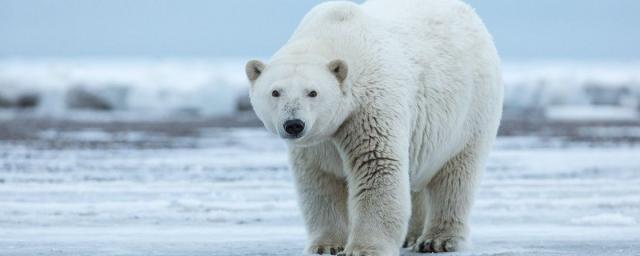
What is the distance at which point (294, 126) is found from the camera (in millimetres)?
4844

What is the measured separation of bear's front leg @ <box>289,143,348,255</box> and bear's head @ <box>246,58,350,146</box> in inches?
9.9

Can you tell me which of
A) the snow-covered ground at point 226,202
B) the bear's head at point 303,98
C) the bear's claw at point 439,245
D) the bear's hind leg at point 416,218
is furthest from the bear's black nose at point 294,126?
the bear's hind leg at point 416,218

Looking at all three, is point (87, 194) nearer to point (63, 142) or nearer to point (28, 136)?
point (63, 142)

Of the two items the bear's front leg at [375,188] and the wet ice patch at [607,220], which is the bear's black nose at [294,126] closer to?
the bear's front leg at [375,188]

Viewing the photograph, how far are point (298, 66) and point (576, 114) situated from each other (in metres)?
21.4

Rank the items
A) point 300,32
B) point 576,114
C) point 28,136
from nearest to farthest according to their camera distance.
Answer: point 300,32 < point 28,136 < point 576,114

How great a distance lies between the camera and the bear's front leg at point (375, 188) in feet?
16.8

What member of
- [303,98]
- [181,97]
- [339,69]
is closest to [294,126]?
[303,98]

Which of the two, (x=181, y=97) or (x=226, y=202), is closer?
(x=226, y=202)

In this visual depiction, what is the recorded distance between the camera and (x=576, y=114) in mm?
25609

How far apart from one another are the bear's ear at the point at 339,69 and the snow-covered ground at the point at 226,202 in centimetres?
92

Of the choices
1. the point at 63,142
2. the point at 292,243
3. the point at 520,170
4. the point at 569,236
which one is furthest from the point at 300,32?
the point at 63,142

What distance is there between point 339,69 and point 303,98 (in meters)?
0.27

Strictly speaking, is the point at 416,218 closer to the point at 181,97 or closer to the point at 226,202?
the point at 226,202
